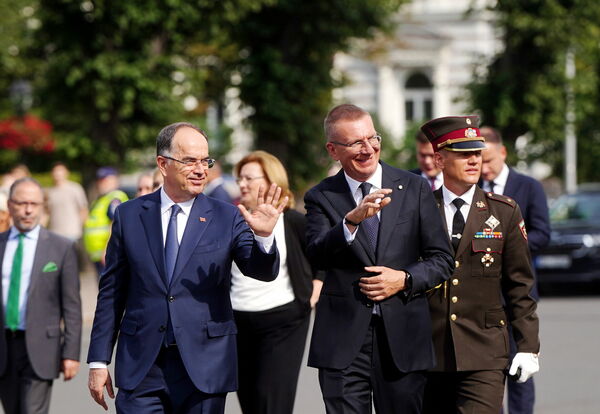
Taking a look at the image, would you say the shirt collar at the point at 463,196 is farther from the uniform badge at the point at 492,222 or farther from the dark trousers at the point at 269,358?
the dark trousers at the point at 269,358

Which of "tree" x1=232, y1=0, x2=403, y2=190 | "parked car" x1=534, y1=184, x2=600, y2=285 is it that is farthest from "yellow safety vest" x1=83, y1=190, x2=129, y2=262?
"tree" x1=232, y1=0, x2=403, y2=190

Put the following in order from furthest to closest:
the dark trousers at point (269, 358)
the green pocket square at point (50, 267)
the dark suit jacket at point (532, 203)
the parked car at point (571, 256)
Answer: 1. the parked car at point (571, 256)
2. the dark suit jacket at point (532, 203)
3. the green pocket square at point (50, 267)
4. the dark trousers at point (269, 358)

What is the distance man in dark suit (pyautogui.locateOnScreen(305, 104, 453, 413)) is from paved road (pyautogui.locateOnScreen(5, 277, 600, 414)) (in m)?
3.87

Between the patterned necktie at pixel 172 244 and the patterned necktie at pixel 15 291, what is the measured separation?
218cm

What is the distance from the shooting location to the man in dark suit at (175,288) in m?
5.09

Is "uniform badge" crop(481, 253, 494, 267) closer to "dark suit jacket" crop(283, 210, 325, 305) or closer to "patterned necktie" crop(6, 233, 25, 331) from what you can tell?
"dark suit jacket" crop(283, 210, 325, 305)

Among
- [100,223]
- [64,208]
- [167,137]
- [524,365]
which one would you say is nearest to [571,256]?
[100,223]

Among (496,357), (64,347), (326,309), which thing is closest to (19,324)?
(64,347)

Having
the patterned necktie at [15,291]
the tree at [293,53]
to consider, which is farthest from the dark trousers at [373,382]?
the tree at [293,53]

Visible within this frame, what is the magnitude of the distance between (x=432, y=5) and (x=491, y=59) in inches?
1282

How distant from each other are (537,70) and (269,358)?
20.1 m

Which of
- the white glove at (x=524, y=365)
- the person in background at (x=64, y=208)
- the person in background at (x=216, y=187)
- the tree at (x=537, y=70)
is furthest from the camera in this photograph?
the tree at (x=537, y=70)

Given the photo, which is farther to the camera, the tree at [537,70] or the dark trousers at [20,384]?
the tree at [537,70]

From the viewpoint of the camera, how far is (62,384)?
35.6 ft
